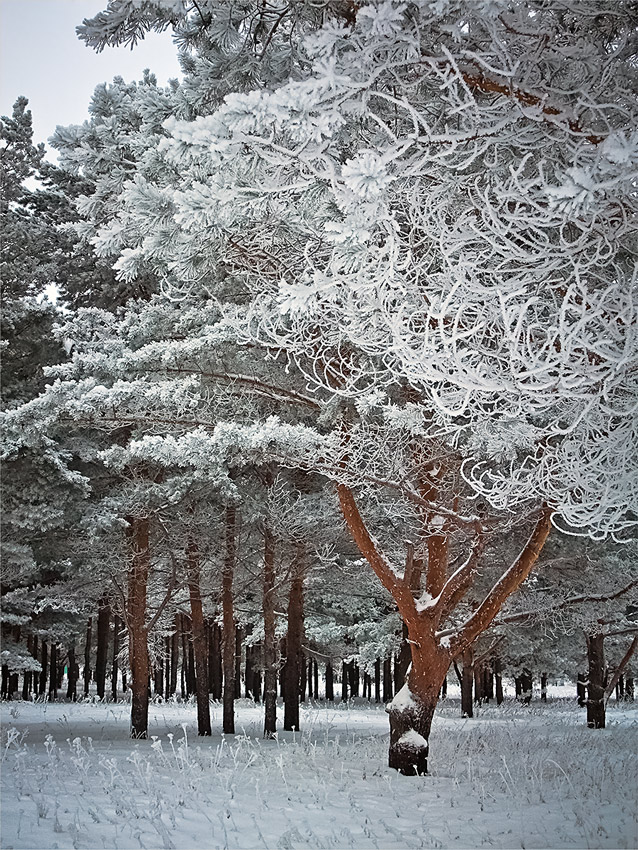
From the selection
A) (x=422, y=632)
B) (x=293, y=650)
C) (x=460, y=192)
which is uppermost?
(x=460, y=192)

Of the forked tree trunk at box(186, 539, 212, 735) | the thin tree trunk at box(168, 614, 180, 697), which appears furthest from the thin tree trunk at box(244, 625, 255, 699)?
the forked tree trunk at box(186, 539, 212, 735)

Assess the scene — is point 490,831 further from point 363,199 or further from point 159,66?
point 159,66

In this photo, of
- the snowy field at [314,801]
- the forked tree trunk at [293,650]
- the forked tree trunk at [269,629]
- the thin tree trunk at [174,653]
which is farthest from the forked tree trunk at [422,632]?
the thin tree trunk at [174,653]

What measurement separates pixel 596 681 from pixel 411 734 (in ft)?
38.8

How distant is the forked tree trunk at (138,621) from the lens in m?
12.8

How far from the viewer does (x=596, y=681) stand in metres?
18.7

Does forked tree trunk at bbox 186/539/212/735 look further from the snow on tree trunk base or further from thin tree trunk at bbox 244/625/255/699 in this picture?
thin tree trunk at bbox 244/625/255/699

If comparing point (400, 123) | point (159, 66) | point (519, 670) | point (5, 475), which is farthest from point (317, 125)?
point (519, 670)

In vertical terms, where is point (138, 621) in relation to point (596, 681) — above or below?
above

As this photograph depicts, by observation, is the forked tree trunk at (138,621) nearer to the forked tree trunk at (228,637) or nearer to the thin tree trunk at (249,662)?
the forked tree trunk at (228,637)

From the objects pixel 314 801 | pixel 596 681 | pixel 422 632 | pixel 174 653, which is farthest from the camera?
pixel 174 653

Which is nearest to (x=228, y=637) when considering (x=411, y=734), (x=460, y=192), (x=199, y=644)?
(x=199, y=644)

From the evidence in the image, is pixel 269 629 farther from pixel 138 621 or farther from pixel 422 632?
pixel 422 632

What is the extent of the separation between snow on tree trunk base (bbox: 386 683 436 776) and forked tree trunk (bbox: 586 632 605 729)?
1021 centimetres
